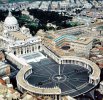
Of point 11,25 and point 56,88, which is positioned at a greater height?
point 11,25

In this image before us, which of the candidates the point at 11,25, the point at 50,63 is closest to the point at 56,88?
the point at 50,63

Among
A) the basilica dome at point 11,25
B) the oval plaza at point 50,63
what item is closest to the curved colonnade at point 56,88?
the oval plaza at point 50,63

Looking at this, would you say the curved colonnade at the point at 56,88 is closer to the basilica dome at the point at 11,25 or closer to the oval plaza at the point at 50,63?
the oval plaza at the point at 50,63

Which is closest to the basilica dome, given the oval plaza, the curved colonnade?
the oval plaza

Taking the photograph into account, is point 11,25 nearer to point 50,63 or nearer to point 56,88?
point 50,63

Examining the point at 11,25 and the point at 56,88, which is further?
the point at 11,25

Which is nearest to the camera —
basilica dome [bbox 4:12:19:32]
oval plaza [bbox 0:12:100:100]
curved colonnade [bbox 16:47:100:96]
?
curved colonnade [bbox 16:47:100:96]

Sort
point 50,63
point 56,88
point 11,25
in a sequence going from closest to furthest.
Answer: point 56,88, point 50,63, point 11,25

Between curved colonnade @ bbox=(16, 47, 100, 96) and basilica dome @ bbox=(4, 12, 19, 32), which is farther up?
basilica dome @ bbox=(4, 12, 19, 32)

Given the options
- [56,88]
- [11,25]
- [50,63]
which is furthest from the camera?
[11,25]

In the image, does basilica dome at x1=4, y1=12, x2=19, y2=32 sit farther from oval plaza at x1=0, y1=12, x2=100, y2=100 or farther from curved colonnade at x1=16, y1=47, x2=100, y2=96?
curved colonnade at x1=16, y1=47, x2=100, y2=96
